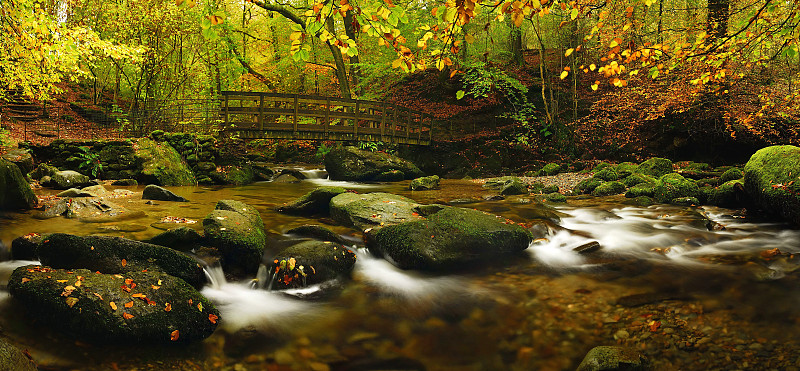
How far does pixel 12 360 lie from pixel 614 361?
389 centimetres

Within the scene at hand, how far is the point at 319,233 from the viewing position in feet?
19.7

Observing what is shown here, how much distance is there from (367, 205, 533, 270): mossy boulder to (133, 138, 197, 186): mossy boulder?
29.0ft

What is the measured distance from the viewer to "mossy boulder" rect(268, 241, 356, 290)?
4.63 m

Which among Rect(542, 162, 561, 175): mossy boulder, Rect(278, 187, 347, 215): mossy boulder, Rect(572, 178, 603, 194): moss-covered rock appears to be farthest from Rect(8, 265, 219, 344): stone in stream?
Rect(542, 162, 561, 175): mossy boulder

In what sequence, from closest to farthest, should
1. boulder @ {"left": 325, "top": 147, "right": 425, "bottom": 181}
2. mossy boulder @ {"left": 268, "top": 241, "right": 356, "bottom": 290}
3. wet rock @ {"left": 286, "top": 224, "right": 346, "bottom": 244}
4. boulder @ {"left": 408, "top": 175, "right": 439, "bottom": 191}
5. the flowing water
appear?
the flowing water
mossy boulder @ {"left": 268, "top": 241, "right": 356, "bottom": 290}
wet rock @ {"left": 286, "top": 224, "right": 346, "bottom": 244}
boulder @ {"left": 408, "top": 175, "right": 439, "bottom": 191}
boulder @ {"left": 325, "top": 147, "right": 425, "bottom": 181}

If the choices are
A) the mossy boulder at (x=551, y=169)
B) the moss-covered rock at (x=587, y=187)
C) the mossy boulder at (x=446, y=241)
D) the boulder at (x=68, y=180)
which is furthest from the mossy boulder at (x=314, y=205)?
the mossy boulder at (x=551, y=169)

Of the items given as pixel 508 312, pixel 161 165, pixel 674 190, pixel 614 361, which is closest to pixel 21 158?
pixel 161 165

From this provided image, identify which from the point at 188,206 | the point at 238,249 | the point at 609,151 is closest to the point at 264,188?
the point at 188,206

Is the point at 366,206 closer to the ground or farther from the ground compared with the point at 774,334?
farther from the ground

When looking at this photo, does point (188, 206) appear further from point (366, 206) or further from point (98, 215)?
point (366, 206)

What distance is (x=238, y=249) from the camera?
488 cm

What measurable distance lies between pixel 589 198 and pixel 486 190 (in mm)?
3057

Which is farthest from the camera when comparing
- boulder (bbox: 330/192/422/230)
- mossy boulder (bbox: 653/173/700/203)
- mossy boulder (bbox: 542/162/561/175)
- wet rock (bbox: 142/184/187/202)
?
mossy boulder (bbox: 542/162/561/175)

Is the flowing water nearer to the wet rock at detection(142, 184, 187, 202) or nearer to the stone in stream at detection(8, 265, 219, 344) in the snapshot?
the stone in stream at detection(8, 265, 219, 344)
